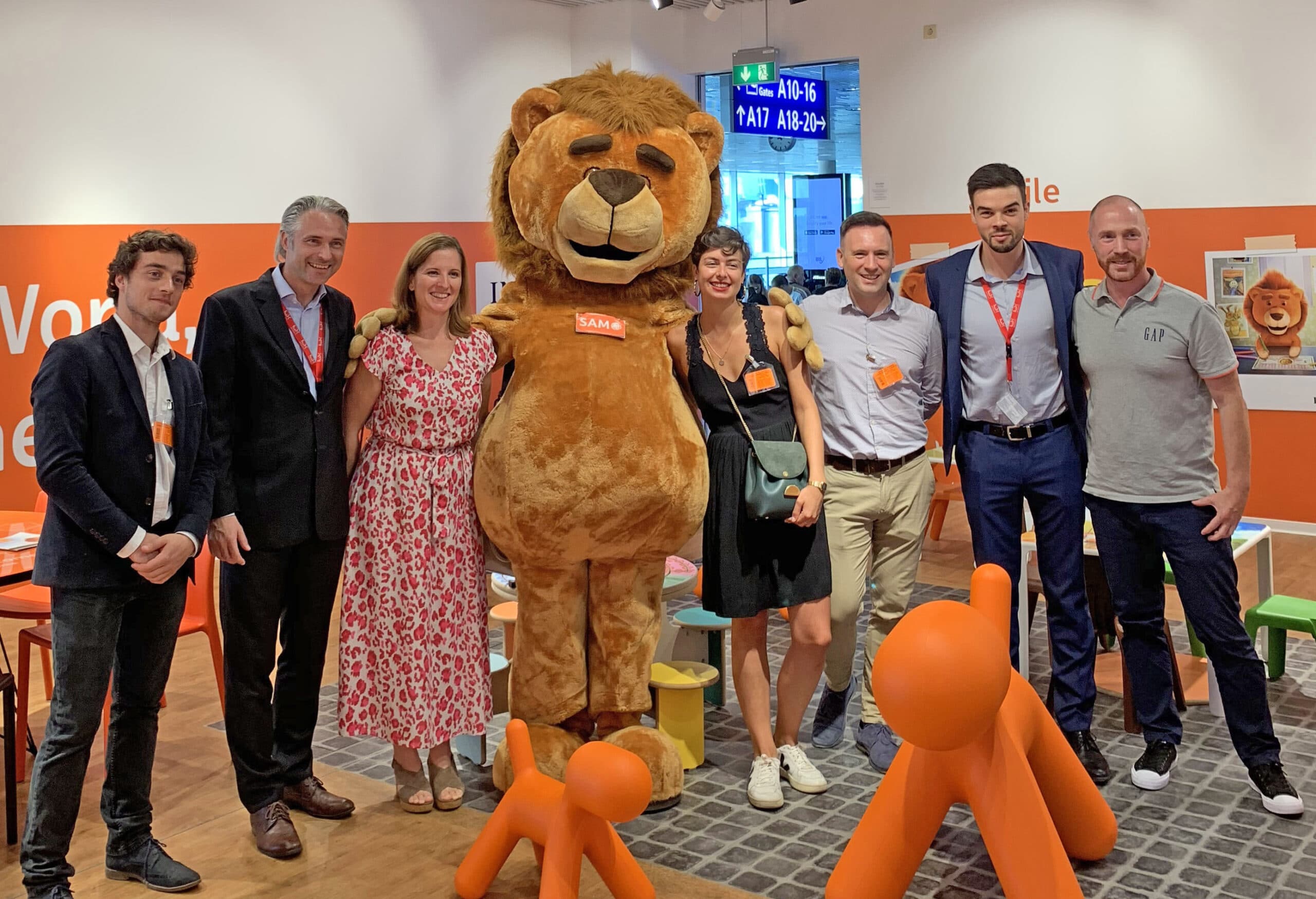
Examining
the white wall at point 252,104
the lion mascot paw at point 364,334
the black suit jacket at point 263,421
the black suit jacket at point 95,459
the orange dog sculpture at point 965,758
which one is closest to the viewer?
the orange dog sculpture at point 965,758

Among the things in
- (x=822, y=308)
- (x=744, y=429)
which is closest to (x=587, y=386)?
(x=744, y=429)

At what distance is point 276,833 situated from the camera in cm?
331

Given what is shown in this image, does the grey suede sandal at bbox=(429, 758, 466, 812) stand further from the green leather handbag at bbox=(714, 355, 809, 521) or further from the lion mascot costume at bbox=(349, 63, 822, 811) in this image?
the green leather handbag at bbox=(714, 355, 809, 521)

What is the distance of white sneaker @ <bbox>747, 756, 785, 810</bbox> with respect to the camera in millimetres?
3551

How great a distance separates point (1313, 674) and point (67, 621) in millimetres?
4362

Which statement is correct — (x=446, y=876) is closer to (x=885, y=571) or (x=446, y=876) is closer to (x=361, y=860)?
(x=361, y=860)

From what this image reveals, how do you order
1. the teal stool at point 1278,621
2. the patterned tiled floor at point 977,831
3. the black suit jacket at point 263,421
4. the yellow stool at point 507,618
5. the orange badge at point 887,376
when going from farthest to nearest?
the teal stool at point 1278,621
the yellow stool at point 507,618
the orange badge at point 887,376
the black suit jacket at point 263,421
the patterned tiled floor at point 977,831

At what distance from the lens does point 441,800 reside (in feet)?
11.8

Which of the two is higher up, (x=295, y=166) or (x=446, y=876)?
(x=295, y=166)

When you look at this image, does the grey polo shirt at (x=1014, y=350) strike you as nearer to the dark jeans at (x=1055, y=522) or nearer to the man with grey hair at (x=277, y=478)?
the dark jeans at (x=1055, y=522)

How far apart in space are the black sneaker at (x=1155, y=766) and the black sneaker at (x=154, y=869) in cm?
270

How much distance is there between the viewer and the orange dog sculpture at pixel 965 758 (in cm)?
237

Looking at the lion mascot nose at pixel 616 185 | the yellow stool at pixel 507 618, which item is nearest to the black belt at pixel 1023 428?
the lion mascot nose at pixel 616 185

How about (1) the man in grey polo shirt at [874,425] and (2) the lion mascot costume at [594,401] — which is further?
(1) the man in grey polo shirt at [874,425]
